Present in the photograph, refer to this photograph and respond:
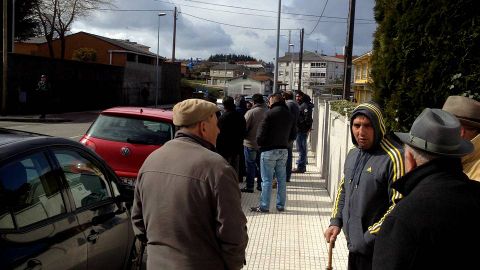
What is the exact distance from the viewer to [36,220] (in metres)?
3.16

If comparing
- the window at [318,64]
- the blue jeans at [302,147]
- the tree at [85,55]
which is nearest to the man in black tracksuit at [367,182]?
the blue jeans at [302,147]

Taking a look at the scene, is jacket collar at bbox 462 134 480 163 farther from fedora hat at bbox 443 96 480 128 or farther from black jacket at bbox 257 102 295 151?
black jacket at bbox 257 102 295 151

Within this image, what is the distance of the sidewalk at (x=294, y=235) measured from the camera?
5.88 meters

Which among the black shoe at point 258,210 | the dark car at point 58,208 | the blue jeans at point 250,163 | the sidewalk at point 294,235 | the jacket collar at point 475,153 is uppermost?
the jacket collar at point 475,153

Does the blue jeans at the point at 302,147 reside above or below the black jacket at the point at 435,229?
below

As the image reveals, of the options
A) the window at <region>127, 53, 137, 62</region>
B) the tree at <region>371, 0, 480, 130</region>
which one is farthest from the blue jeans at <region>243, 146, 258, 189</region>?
the window at <region>127, 53, 137, 62</region>

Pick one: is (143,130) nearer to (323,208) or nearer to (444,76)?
(323,208)

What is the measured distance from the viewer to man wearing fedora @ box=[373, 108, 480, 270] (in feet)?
6.00

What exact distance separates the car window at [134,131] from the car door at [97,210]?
2.92 metres

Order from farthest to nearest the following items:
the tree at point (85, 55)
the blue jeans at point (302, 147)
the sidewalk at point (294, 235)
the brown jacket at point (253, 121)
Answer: the tree at point (85, 55) → the blue jeans at point (302, 147) → the brown jacket at point (253, 121) → the sidewalk at point (294, 235)

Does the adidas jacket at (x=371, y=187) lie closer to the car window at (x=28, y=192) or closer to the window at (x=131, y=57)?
the car window at (x=28, y=192)

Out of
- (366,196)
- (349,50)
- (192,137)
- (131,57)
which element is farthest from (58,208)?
(131,57)

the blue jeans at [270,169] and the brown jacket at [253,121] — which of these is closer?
the blue jeans at [270,169]

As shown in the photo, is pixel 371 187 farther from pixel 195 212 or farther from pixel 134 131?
pixel 134 131
